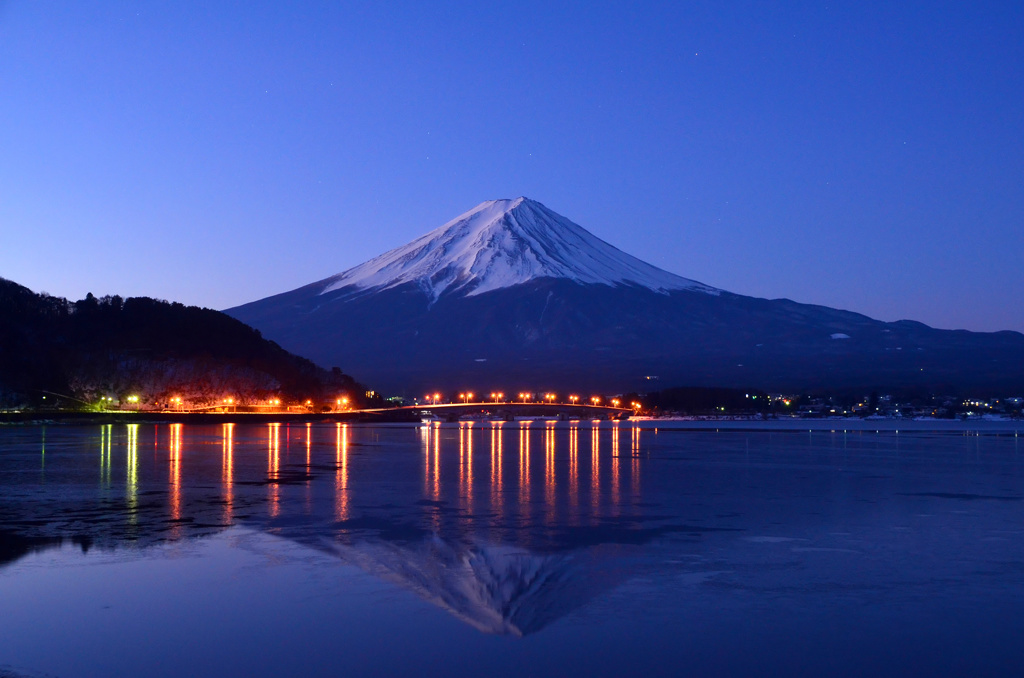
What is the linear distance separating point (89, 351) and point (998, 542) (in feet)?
423

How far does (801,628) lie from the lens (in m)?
10.9

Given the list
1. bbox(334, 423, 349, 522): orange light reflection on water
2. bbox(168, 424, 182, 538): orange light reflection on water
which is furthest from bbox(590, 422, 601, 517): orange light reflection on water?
bbox(168, 424, 182, 538): orange light reflection on water

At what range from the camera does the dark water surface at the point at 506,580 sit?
9.82 metres

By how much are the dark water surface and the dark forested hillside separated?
103 m

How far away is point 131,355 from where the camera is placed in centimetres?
12975

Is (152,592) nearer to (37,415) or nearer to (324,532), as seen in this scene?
(324,532)

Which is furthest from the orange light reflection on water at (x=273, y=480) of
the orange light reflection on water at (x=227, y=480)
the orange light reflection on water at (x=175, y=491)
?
the orange light reflection on water at (x=175, y=491)

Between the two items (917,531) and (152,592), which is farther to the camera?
(917,531)

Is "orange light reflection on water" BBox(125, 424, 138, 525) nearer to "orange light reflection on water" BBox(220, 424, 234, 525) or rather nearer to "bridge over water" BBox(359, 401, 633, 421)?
"orange light reflection on water" BBox(220, 424, 234, 525)

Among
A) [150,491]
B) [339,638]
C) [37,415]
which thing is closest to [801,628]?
[339,638]

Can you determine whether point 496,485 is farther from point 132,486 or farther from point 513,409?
point 513,409

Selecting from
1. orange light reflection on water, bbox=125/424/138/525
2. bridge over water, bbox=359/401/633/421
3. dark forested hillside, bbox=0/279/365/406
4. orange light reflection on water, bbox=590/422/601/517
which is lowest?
bridge over water, bbox=359/401/633/421

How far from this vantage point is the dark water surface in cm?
982

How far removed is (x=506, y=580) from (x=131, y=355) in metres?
127
